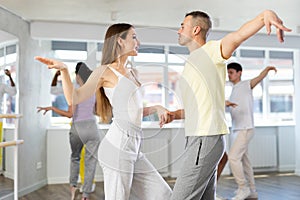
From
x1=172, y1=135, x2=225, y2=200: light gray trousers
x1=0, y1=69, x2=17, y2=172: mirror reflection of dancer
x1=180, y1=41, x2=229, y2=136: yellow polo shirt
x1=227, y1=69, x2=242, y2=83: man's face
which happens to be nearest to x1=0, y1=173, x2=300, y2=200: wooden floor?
x1=0, y1=69, x2=17, y2=172: mirror reflection of dancer

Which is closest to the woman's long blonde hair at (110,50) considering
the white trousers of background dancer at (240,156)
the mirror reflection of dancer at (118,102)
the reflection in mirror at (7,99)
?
the mirror reflection of dancer at (118,102)

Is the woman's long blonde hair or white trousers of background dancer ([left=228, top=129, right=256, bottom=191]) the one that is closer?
the woman's long blonde hair

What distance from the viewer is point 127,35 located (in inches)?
57.1

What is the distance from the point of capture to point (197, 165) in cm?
150

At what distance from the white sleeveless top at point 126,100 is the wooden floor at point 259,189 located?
8.28ft

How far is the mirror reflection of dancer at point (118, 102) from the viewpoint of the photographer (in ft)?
4.63

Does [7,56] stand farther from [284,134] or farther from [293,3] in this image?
[284,134]

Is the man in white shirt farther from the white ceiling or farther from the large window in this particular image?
the large window

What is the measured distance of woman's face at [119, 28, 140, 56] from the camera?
1.45 meters

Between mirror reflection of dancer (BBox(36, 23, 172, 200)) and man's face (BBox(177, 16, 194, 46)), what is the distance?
17 centimetres

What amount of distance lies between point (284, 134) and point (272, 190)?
1813mm

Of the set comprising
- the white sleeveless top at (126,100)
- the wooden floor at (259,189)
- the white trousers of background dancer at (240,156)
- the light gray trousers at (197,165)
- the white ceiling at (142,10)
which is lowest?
the wooden floor at (259,189)

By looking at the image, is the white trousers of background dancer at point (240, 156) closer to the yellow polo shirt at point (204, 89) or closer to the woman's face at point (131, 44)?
the yellow polo shirt at point (204, 89)

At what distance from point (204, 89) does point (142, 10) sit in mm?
2904
